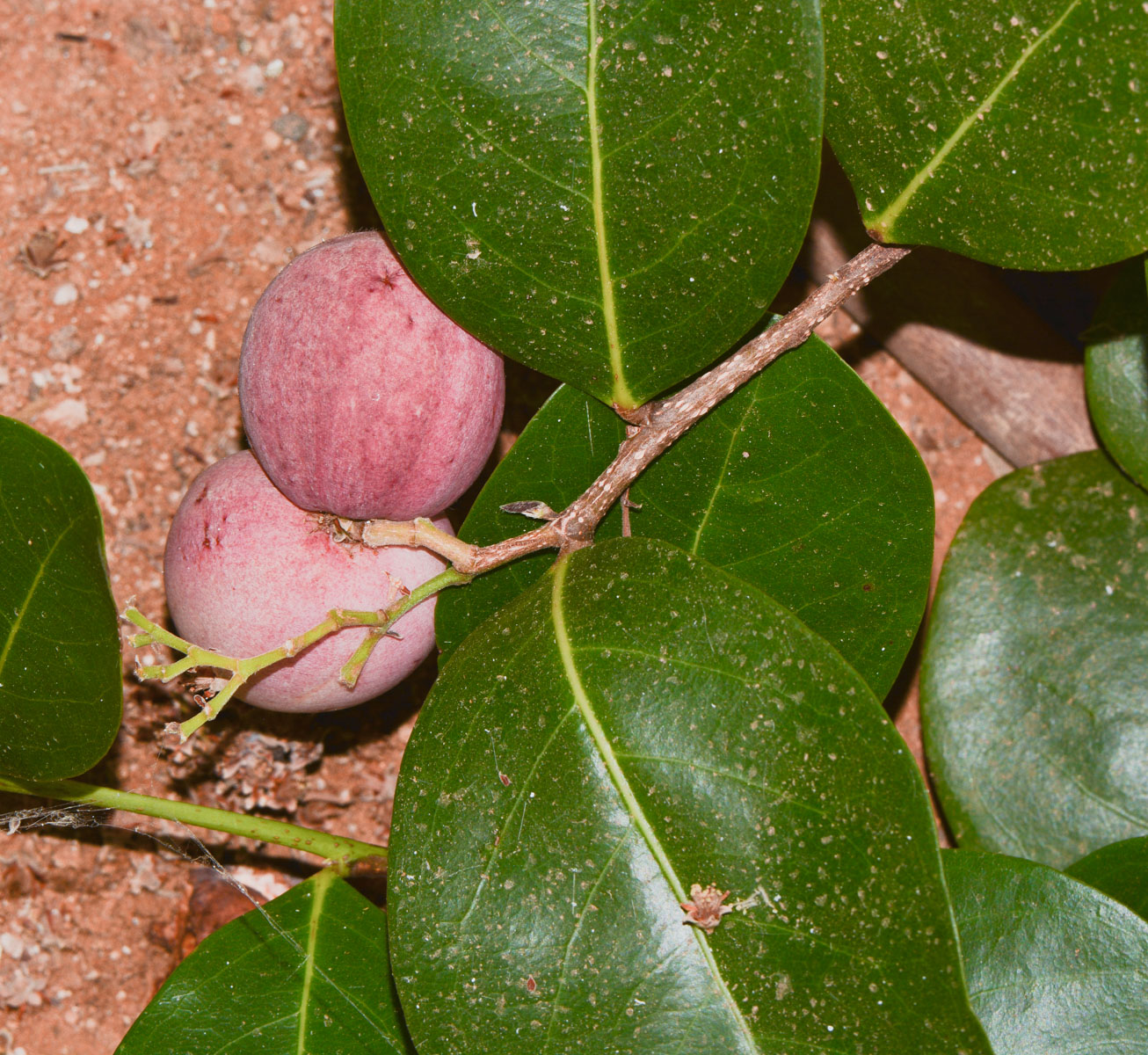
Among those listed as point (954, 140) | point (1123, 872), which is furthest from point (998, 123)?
point (1123, 872)

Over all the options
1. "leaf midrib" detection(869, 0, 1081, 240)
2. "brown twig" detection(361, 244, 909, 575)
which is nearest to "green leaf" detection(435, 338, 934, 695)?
"brown twig" detection(361, 244, 909, 575)

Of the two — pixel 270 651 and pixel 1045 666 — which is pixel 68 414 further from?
pixel 1045 666

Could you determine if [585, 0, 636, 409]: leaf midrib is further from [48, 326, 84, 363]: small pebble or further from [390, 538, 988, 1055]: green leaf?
[48, 326, 84, 363]: small pebble

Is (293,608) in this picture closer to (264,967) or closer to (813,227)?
(264,967)

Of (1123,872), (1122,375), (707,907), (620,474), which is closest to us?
(707,907)

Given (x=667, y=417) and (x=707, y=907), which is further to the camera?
(x=667, y=417)

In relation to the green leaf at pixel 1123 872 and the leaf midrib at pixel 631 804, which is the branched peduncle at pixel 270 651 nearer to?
the leaf midrib at pixel 631 804

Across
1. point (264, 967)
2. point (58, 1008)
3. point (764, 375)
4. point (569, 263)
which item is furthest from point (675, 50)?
point (58, 1008)
